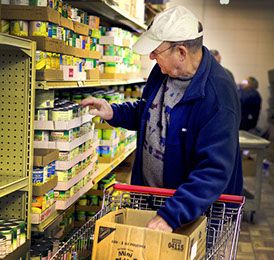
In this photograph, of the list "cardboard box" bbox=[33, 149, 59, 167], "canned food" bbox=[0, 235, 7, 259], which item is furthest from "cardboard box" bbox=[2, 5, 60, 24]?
"canned food" bbox=[0, 235, 7, 259]

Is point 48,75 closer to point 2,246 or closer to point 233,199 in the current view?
point 2,246

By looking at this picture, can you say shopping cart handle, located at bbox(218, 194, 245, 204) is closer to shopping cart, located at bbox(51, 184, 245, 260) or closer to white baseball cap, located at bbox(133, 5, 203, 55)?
shopping cart, located at bbox(51, 184, 245, 260)

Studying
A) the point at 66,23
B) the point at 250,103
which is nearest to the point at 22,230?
the point at 66,23

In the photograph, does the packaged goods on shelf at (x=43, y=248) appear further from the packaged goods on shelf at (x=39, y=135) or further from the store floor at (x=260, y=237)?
the store floor at (x=260, y=237)

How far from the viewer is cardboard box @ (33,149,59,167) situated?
9.52 ft

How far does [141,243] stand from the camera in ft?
6.95

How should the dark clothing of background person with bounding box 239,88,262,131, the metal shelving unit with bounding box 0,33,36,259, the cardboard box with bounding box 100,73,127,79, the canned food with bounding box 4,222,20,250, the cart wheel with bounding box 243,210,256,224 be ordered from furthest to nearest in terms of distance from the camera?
the dark clothing of background person with bounding box 239,88,262,131, the cart wheel with bounding box 243,210,256,224, the cardboard box with bounding box 100,73,127,79, the metal shelving unit with bounding box 0,33,36,259, the canned food with bounding box 4,222,20,250

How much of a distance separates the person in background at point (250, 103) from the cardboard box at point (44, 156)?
841cm

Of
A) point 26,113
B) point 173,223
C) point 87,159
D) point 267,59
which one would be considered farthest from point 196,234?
point 267,59

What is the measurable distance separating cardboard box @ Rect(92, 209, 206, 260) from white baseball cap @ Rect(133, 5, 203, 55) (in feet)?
2.68

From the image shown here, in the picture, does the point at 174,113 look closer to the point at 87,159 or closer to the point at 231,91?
the point at 231,91

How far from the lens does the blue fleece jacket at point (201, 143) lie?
7.30 ft

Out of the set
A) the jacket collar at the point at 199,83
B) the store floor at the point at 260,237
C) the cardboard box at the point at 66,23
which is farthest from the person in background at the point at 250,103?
the jacket collar at the point at 199,83

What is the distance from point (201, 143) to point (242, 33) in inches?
397
